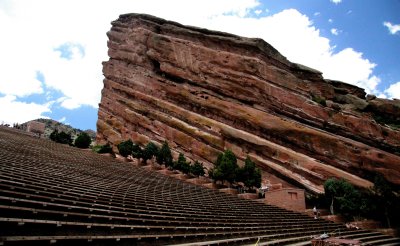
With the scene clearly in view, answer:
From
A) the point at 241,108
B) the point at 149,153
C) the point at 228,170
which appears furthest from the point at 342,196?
the point at 149,153

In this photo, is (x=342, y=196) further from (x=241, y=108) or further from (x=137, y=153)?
(x=137, y=153)

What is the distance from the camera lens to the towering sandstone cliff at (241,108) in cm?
3462

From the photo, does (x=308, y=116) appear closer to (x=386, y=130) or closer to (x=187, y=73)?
(x=386, y=130)

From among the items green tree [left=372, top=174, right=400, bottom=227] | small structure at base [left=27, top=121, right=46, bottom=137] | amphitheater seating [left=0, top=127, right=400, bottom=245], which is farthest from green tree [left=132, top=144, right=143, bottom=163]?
small structure at base [left=27, top=121, right=46, bottom=137]

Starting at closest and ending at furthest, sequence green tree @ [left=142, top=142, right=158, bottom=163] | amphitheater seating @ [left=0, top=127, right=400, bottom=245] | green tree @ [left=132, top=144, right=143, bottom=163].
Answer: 1. amphitheater seating @ [left=0, top=127, right=400, bottom=245]
2. green tree @ [left=142, top=142, right=158, bottom=163]
3. green tree @ [left=132, top=144, right=143, bottom=163]

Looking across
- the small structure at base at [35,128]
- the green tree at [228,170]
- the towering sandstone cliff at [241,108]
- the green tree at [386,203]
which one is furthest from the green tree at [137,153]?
the small structure at base at [35,128]

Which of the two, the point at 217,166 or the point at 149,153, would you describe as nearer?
the point at 217,166

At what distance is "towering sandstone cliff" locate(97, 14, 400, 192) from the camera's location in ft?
114

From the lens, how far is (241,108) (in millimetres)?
40781

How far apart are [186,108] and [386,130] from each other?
2340cm

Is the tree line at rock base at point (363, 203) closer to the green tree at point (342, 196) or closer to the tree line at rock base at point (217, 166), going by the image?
the green tree at point (342, 196)

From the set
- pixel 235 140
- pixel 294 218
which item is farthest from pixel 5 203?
pixel 235 140

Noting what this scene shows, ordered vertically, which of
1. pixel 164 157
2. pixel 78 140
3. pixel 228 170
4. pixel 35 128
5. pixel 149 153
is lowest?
pixel 228 170

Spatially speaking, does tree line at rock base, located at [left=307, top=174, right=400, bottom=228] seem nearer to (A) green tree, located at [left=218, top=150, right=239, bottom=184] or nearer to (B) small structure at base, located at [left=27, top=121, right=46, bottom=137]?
(A) green tree, located at [left=218, top=150, right=239, bottom=184]
